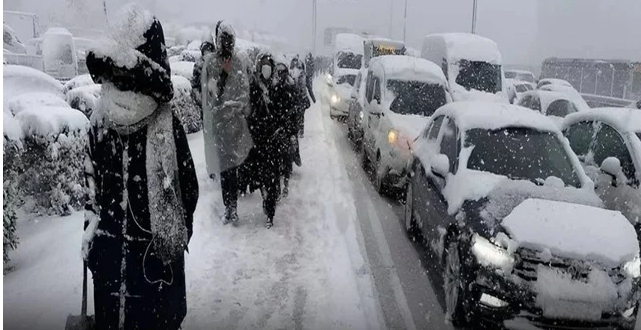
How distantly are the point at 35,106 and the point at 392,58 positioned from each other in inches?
286

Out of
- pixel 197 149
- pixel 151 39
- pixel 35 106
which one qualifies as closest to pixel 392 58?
pixel 197 149

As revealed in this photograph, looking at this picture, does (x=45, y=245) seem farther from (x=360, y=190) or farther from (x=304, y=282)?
(x=360, y=190)

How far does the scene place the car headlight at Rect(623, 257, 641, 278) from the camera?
163 inches

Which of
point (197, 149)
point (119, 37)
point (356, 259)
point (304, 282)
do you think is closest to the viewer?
point (119, 37)

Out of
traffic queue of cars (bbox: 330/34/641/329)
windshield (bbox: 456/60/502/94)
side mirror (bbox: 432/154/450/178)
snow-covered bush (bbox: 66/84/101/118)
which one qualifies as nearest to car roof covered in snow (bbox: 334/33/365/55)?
windshield (bbox: 456/60/502/94)

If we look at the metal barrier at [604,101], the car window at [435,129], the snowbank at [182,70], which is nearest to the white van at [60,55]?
the snowbank at [182,70]

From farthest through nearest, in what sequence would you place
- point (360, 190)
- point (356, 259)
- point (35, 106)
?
point (360, 190) → point (35, 106) → point (356, 259)

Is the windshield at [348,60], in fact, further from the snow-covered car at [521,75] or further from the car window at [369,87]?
the snow-covered car at [521,75]

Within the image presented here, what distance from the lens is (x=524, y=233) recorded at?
417cm

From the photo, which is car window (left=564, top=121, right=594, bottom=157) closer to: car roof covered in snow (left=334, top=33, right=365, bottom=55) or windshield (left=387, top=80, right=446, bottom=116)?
windshield (left=387, top=80, right=446, bottom=116)

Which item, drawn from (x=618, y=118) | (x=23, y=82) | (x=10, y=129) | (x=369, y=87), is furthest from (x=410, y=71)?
(x=10, y=129)

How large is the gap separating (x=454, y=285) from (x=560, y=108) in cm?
1107

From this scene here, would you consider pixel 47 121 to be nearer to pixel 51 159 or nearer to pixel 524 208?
pixel 51 159

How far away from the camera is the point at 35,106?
20.1 ft
